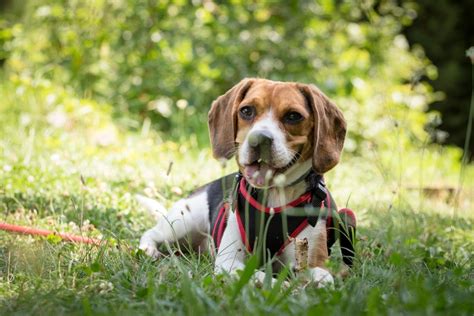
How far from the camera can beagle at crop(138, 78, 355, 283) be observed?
3273mm

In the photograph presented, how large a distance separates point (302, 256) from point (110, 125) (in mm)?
4694

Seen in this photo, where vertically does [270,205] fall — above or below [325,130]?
below

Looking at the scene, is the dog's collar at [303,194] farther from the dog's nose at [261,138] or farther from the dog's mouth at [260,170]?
the dog's nose at [261,138]

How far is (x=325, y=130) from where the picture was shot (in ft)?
11.3

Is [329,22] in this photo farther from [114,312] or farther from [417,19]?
[114,312]

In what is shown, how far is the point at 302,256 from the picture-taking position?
306cm

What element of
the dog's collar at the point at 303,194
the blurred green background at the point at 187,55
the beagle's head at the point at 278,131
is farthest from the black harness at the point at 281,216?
the blurred green background at the point at 187,55

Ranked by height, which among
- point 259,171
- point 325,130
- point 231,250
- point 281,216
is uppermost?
point 325,130

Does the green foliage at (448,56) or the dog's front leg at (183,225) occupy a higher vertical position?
the dog's front leg at (183,225)

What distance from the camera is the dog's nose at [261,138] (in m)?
3.20

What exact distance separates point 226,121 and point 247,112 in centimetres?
18

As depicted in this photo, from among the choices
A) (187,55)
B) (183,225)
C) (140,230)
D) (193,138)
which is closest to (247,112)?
(183,225)

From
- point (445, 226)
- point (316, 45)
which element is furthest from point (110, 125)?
point (445, 226)

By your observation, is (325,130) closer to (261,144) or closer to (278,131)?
(278,131)
